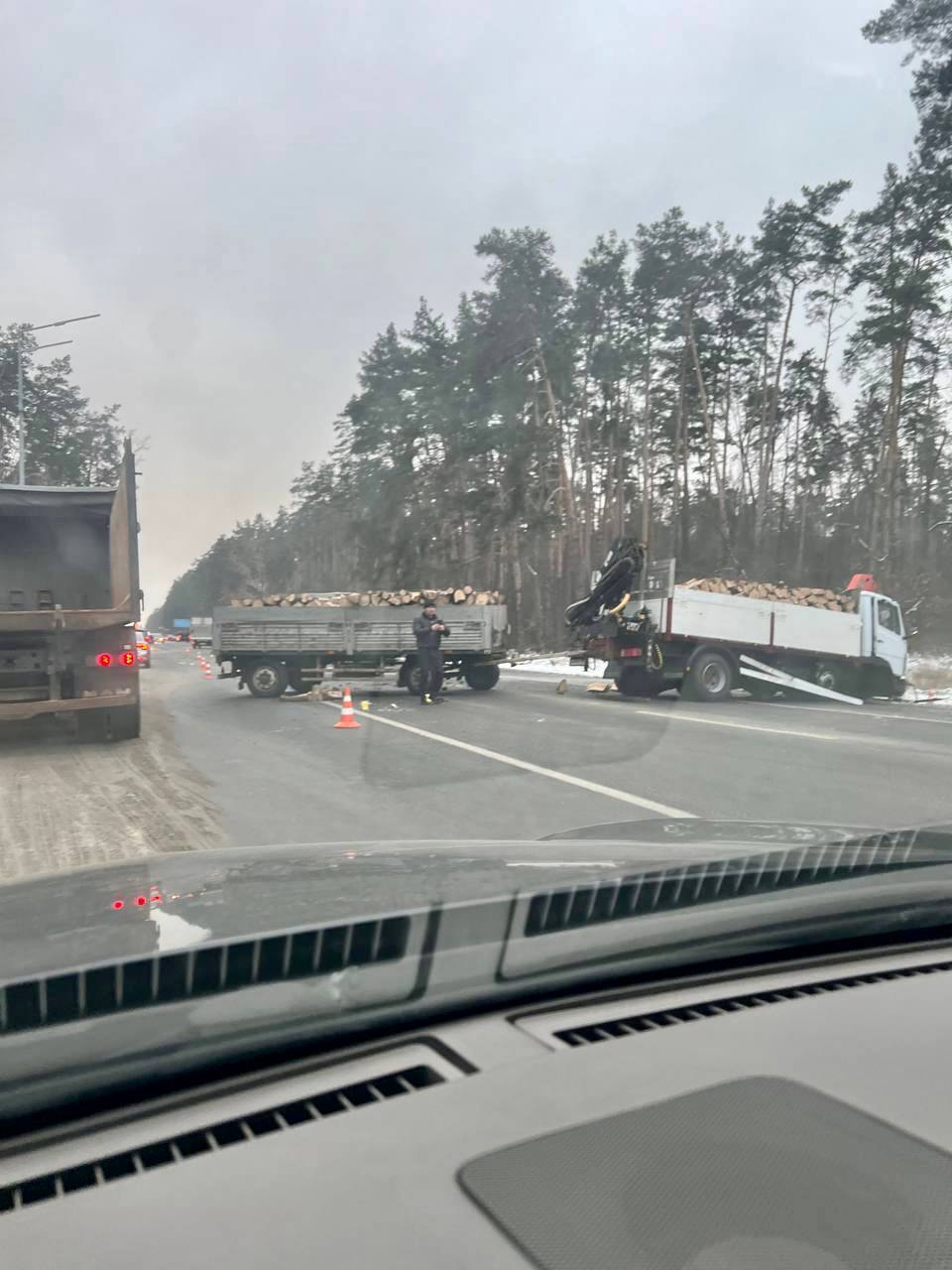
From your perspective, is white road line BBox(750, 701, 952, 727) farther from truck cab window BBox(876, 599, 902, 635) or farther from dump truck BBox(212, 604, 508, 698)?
dump truck BBox(212, 604, 508, 698)

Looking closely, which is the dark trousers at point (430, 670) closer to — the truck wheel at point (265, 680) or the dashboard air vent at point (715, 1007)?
the truck wheel at point (265, 680)

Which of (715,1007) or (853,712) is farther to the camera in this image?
(853,712)

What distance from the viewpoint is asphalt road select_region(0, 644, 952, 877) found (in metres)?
7.74

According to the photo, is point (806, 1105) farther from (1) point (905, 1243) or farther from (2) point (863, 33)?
(2) point (863, 33)

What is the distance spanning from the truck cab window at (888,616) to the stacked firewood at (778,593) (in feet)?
1.99

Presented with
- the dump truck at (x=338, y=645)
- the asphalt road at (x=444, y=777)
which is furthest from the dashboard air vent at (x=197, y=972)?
the dump truck at (x=338, y=645)

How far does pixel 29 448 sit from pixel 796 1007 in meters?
52.7

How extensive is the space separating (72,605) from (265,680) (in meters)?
7.20

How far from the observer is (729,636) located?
20172 mm

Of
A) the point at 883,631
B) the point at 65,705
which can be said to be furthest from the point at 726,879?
the point at 883,631

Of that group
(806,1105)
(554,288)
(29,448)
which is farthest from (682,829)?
(29,448)

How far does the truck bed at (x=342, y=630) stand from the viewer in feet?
67.5

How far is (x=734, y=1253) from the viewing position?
1536mm

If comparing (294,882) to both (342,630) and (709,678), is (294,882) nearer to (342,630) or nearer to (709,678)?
(709,678)
